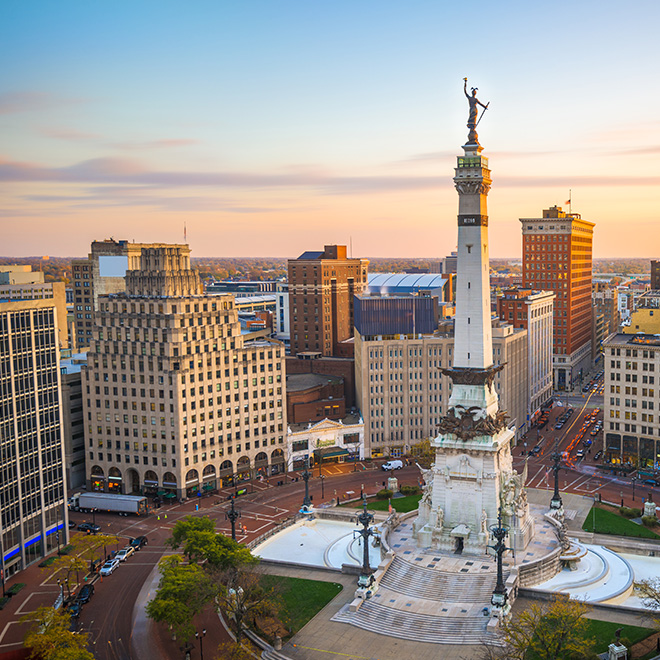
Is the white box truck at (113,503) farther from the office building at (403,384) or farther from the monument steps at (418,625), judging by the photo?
the office building at (403,384)

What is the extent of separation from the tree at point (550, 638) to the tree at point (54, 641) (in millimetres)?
35956

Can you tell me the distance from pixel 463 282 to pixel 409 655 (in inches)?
1743

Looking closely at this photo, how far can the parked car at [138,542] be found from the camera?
341 ft

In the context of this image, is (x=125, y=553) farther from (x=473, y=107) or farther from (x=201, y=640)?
(x=473, y=107)

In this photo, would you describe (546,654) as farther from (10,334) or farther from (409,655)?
(10,334)

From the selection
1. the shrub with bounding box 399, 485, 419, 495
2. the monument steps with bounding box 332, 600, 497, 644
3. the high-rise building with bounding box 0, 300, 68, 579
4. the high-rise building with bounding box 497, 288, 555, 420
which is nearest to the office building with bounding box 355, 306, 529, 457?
the shrub with bounding box 399, 485, 419, 495

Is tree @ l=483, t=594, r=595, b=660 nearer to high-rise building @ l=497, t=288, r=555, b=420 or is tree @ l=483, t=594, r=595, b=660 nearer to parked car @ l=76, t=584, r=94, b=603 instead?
parked car @ l=76, t=584, r=94, b=603

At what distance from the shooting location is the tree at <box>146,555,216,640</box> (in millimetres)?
73500

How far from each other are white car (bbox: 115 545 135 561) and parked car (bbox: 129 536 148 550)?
902mm

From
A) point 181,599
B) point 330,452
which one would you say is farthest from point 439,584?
point 330,452

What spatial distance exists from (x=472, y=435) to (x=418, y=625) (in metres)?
24.7

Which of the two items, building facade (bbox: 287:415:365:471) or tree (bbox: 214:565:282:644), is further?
building facade (bbox: 287:415:365:471)

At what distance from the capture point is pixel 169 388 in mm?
123688

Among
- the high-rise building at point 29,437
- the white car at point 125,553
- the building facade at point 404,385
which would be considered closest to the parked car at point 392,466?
the building facade at point 404,385
